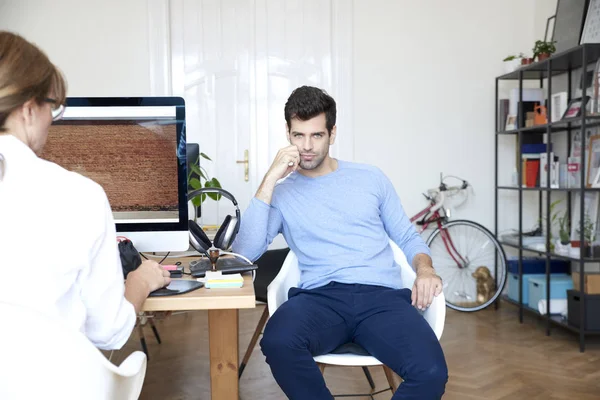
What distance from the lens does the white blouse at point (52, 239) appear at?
38.7 inches

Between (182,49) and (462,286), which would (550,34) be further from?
(182,49)

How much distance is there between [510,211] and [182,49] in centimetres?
284

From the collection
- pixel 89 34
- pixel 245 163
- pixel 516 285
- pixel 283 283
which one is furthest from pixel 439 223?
pixel 89 34

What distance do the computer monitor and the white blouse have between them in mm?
644

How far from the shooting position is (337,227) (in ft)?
6.85

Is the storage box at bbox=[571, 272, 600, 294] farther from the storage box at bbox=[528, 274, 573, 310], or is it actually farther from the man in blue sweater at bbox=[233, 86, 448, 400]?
the man in blue sweater at bbox=[233, 86, 448, 400]

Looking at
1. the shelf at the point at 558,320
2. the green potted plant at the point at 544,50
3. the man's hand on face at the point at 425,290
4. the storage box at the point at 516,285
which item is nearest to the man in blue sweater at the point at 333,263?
the man's hand on face at the point at 425,290

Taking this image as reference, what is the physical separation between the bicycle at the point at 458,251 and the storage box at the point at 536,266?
18cm

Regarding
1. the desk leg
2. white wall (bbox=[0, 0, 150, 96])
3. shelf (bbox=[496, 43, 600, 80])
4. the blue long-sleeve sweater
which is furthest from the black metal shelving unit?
white wall (bbox=[0, 0, 150, 96])

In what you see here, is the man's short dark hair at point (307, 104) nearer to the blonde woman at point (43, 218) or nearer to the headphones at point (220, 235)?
the headphones at point (220, 235)

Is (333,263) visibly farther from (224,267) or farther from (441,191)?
(441,191)

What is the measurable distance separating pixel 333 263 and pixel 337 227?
0.12 meters

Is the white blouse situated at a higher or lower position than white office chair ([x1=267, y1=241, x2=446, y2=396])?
higher

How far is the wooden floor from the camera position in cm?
280
